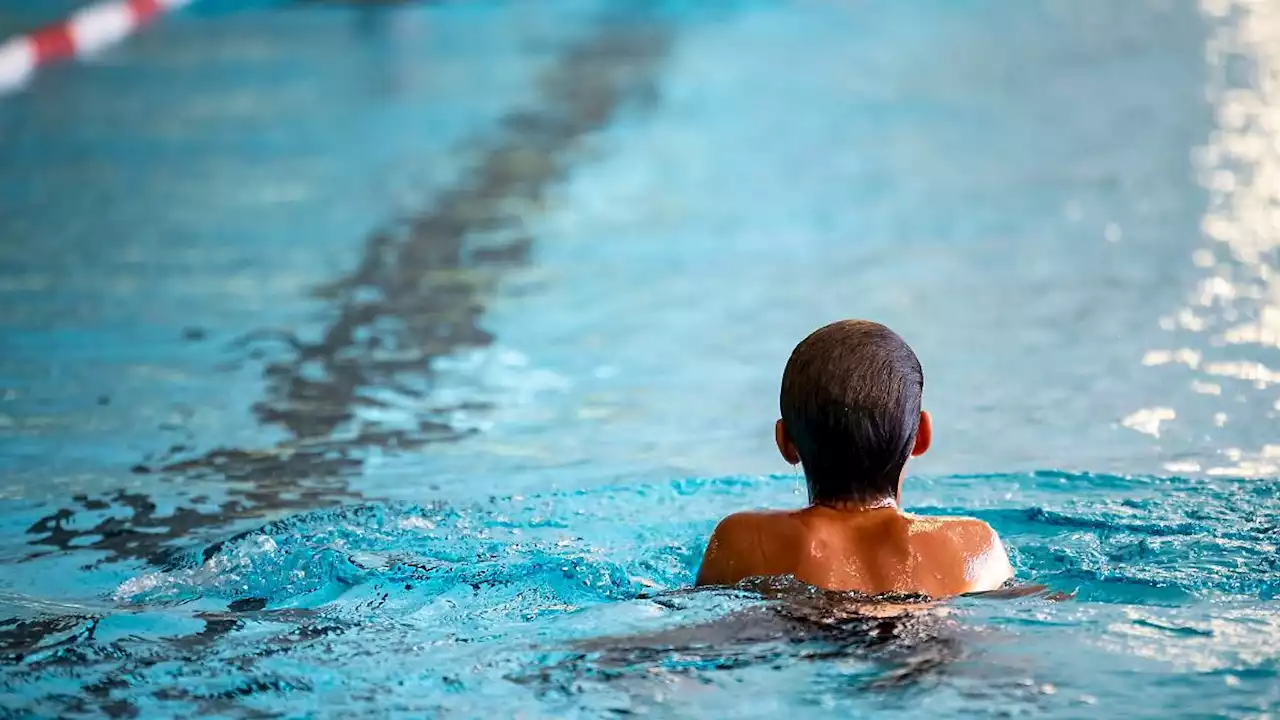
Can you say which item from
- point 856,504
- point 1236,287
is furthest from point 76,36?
point 856,504

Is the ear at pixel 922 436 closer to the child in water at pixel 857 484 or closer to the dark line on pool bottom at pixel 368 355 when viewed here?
the child in water at pixel 857 484

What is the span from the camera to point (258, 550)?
317 centimetres

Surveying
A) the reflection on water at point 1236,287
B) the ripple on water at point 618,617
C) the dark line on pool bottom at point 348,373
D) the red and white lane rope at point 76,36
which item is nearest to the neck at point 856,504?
the ripple on water at point 618,617

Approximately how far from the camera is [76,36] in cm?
1150

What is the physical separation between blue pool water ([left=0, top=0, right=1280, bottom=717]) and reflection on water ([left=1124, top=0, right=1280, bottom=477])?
0.02m

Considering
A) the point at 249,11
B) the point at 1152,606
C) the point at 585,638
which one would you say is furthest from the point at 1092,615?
the point at 249,11

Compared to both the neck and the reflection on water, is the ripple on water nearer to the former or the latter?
the neck

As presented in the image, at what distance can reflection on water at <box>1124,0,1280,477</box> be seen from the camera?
407 centimetres

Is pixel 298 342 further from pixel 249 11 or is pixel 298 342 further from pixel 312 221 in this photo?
pixel 249 11

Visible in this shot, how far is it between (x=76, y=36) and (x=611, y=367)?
323 inches

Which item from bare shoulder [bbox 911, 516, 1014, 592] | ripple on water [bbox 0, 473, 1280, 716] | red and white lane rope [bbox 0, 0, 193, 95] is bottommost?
ripple on water [bbox 0, 473, 1280, 716]

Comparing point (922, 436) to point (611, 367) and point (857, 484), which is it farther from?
point (611, 367)

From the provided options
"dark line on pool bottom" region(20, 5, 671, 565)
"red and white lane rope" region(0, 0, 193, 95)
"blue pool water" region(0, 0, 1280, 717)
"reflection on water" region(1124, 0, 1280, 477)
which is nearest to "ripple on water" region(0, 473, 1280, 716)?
"blue pool water" region(0, 0, 1280, 717)

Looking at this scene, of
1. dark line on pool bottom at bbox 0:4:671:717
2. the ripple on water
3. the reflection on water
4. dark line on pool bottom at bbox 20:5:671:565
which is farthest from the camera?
the reflection on water
